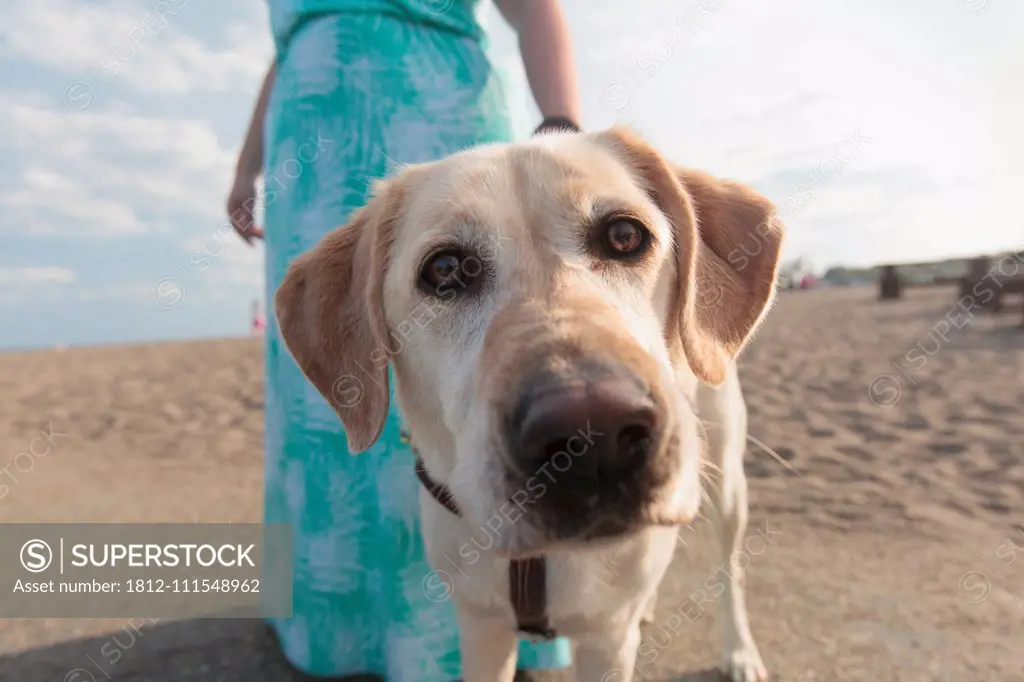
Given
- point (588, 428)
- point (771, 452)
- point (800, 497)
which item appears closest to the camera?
Answer: point (588, 428)

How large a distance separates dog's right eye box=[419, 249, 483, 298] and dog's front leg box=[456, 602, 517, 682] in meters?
1.12

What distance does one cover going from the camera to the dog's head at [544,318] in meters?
1.31

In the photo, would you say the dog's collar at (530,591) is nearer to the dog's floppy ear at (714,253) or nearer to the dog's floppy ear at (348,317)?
the dog's floppy ear at (348,317)

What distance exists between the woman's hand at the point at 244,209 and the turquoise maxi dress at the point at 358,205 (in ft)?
2.62

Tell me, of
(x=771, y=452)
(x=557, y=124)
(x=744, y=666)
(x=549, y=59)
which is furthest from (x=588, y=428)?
(x=744, y=666)

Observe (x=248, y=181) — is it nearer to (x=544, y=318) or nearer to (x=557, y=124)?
(x=557, y=124)

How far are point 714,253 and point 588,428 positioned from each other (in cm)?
131

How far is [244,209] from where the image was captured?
11.7 ft

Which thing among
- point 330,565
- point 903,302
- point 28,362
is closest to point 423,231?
point 330,565

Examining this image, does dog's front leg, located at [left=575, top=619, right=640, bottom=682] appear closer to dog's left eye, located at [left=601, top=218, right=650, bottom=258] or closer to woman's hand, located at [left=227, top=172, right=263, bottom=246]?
dog's left eye, located at [left=601, top=218, right=650, bottom=258]

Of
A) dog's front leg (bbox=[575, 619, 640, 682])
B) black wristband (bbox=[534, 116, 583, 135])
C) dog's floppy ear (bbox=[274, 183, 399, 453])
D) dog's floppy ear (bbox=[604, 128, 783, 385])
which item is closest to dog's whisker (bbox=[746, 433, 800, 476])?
dog's floppy ear (bbox=[604, 128, 783, 385])

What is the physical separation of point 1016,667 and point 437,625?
2722 mm

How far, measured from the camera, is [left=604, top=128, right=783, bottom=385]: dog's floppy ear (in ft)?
6.96

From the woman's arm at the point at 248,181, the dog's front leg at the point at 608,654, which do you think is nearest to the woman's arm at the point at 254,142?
the woman's arm at the point at 248,181
